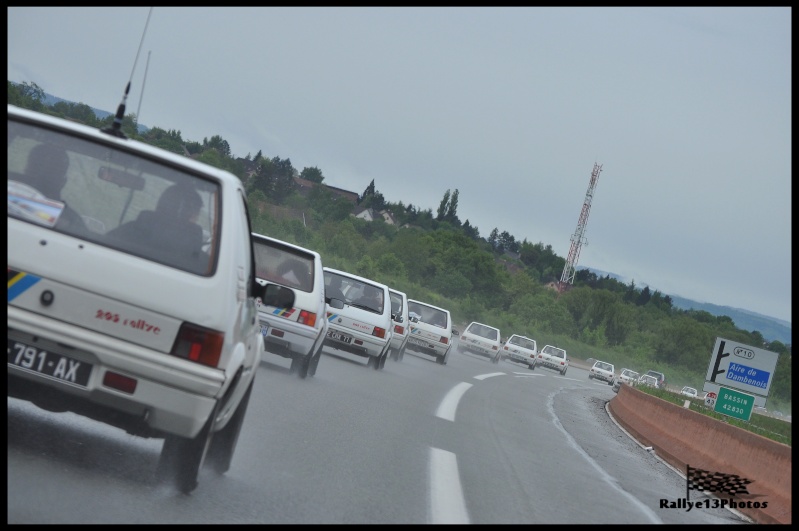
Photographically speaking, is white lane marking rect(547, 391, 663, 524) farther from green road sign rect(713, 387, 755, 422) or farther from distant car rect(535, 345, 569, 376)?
distant car rect(535, 345, 569, 376)

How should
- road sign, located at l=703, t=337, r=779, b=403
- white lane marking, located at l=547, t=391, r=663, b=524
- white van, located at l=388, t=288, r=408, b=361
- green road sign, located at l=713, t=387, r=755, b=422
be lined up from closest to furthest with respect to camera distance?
white lane marking, located at l=547, t=391, r=663, b=524, green road sign, located at l=713, t=387, r=755, b=422, road sign, located at l=703, t=337, r=779, b=403, white van, located at l=388, t=288, r=408, b=361

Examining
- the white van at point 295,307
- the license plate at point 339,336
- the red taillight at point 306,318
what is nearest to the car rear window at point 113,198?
the white van at point 295,307

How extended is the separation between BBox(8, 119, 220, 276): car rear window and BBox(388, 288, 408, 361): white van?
18.6 metres

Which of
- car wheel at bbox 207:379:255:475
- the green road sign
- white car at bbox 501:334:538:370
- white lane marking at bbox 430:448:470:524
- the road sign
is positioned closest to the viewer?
car wheel at bbox 207:379:255:475

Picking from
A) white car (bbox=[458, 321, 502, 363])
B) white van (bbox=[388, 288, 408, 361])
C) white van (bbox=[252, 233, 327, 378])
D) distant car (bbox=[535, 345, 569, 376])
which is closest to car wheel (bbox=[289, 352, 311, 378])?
white van (bbox=[252, 233, 327, 378])

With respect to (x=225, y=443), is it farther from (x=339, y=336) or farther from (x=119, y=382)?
(x=339, y=336)

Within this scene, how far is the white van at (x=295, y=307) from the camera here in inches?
608

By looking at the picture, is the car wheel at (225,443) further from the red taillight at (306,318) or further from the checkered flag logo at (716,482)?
the red taillight at (306,318)

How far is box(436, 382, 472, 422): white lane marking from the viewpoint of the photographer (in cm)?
1541

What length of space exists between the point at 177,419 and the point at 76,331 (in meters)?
0.65

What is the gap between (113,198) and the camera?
593 cm

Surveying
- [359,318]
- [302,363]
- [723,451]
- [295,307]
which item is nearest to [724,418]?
[359,318]

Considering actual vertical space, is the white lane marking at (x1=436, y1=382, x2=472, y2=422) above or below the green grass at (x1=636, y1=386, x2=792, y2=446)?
below

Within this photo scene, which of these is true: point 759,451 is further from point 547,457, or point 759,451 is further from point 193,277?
point 193,277
